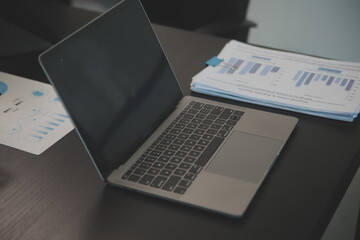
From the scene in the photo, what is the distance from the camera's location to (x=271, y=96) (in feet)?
3.48

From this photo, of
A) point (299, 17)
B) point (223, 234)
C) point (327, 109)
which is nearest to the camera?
point (223, 234)

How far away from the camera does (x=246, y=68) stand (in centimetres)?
118

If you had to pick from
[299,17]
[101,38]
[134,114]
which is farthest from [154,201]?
[299,17]

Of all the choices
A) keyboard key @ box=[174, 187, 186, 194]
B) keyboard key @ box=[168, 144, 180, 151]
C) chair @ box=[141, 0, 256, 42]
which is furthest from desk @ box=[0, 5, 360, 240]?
chair @ box=[141, 0, 256, 42]

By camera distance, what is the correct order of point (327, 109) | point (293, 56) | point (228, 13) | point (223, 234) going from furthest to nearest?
point (228, 13)
point (293, 56)
point (327, 109)
point (223, 234)

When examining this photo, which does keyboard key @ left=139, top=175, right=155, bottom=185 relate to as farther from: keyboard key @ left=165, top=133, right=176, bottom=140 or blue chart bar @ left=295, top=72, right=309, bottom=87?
blue chart bar @ left=295, top=72, right=309, bottom=87

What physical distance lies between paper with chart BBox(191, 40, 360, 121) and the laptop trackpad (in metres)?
0.15

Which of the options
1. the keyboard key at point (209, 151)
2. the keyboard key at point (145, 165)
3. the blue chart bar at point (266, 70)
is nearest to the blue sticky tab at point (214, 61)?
the blue chart bar at point (266, 70)

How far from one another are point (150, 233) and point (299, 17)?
6.97ft

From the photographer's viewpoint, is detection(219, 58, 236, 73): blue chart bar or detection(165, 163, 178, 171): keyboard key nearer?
detection(165, 163, 178, 171): keyboard key

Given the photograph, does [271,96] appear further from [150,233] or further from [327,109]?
[150,233]

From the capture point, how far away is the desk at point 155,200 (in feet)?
2.44

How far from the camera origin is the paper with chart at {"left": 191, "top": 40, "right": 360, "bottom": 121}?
1034 millimetres

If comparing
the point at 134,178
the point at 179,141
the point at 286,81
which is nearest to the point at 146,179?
the point at 134,178
